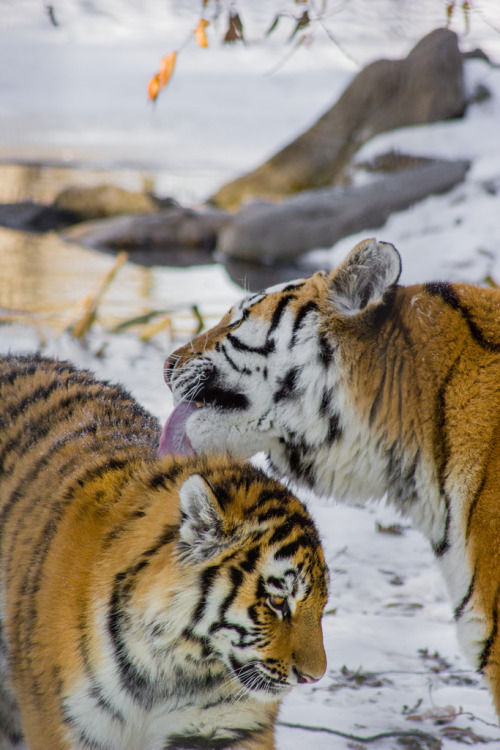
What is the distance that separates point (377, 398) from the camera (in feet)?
5.67

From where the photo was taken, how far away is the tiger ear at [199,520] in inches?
52.9

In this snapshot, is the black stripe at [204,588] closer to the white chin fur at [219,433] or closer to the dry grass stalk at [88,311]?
the white chin fur at [219,433]

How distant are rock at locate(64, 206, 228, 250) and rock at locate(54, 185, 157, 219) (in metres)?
0.60

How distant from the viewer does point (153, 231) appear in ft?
26.6

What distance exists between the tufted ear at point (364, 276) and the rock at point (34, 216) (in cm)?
729

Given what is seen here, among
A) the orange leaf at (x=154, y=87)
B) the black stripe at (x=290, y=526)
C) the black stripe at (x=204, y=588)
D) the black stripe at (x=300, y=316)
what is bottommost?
the black stripe at (x=204, y=588)

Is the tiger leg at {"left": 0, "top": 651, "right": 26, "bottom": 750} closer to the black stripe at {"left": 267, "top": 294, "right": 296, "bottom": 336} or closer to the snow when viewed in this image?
the snow

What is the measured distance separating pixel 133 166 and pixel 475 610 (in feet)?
42.1

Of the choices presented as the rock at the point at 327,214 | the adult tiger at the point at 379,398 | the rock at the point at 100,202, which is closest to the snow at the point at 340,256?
the rock at the point at 327,214

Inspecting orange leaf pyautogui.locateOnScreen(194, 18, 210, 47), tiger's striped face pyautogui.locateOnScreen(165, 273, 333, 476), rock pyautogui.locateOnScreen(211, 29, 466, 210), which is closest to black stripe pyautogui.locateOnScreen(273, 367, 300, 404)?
tiger's striped face pyautogui.locateOnScreen(165, 273, 333, 476)

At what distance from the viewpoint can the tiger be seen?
1.38 metres

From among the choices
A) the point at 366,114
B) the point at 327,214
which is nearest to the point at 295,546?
the point at 327,214

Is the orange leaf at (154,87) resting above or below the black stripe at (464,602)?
above

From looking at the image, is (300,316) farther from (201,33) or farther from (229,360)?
(201,33)
